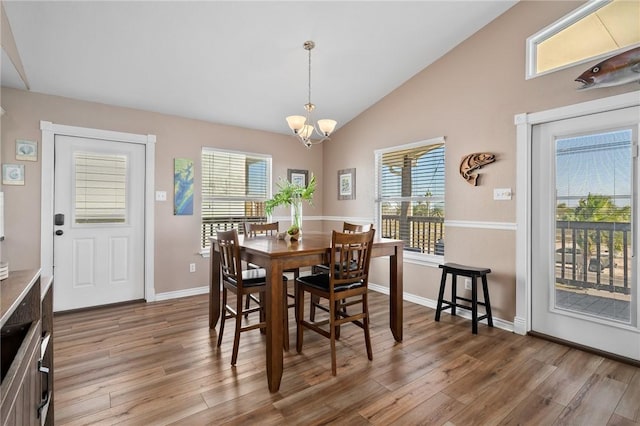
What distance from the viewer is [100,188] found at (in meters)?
3.67

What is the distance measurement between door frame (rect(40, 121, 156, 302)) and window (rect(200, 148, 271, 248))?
643mm

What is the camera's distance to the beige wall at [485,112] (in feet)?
9.47

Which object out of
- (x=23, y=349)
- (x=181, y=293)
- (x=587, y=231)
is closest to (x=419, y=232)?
(x=587, y=231)

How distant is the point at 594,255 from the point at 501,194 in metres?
0.87

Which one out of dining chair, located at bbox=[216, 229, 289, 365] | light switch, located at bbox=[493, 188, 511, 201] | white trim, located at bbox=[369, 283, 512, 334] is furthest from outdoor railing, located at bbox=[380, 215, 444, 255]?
dining chair, located at bbox=[216, 229, 289, 365]

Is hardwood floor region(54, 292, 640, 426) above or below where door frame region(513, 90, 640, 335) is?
below

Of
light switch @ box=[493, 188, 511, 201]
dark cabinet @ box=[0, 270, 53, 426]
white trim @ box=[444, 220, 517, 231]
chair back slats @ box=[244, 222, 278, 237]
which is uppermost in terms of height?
light switch @ box=[493, 188, 511, 201]

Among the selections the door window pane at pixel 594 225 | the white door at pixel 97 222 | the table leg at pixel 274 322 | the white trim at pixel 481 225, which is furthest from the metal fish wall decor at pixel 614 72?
the white door at pixel 97 222

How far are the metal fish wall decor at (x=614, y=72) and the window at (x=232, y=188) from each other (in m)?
3.74

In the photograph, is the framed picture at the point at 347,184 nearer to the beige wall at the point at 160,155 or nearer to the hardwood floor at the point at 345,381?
the beige wall at the point at 160,155

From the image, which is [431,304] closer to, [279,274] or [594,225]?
[594,225]

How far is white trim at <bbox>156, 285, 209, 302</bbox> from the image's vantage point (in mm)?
3977

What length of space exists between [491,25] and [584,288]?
8.61 ft

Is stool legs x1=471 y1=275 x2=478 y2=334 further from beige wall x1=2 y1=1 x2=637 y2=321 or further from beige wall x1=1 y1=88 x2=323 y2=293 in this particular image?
beige wall x1=1 y1=88 x2=323 y2=293
